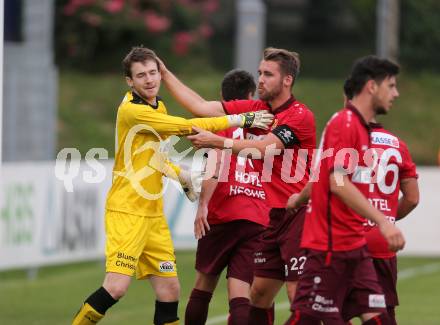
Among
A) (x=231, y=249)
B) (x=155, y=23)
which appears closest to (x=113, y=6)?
(x=155, y=23)

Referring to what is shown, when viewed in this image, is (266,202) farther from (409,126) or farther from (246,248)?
(409,126)

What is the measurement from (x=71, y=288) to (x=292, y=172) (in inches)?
262

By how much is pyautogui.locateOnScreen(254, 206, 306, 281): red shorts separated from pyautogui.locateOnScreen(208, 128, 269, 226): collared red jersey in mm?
400

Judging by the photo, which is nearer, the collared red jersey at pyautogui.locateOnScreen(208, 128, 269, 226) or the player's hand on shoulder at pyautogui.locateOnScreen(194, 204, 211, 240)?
the player's hand on shoulder at pyautogui.locateOnScreen(194, 204, 211, 240)

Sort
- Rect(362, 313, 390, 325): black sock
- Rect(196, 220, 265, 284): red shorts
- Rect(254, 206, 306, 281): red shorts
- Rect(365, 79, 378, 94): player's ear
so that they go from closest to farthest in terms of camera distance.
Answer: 1. Rect(365, 79, 378, 94): player's ear
2. Rect(362, 313, 390, 325): black sock
3. Rect(254, 206, 306, 281): red shorts
4. Rect(196, 220, 265, 284): red shorts

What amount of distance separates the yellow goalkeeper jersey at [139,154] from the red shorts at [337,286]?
1854mm

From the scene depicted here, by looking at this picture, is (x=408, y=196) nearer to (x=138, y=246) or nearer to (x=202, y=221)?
(x=202, y=221)

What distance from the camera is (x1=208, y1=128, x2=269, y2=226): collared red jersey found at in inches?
406

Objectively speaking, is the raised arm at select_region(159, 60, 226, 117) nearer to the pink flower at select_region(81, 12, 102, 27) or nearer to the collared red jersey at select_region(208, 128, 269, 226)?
the collared red jersey at select_region(208, 128, 269, 226)

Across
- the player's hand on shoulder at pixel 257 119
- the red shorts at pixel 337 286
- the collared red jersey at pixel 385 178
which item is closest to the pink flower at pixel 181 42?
the player's hand on shoulder at pixel 257 119

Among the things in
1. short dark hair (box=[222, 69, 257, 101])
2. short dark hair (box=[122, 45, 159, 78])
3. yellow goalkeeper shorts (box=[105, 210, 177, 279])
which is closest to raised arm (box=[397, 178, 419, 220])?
yellow goalkeeper shorts (box=[105, 210, 177, 279])

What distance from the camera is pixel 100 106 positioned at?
32.5 m

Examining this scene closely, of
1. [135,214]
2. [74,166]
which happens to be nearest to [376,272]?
[135,214]

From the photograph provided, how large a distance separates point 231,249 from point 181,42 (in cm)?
2308
